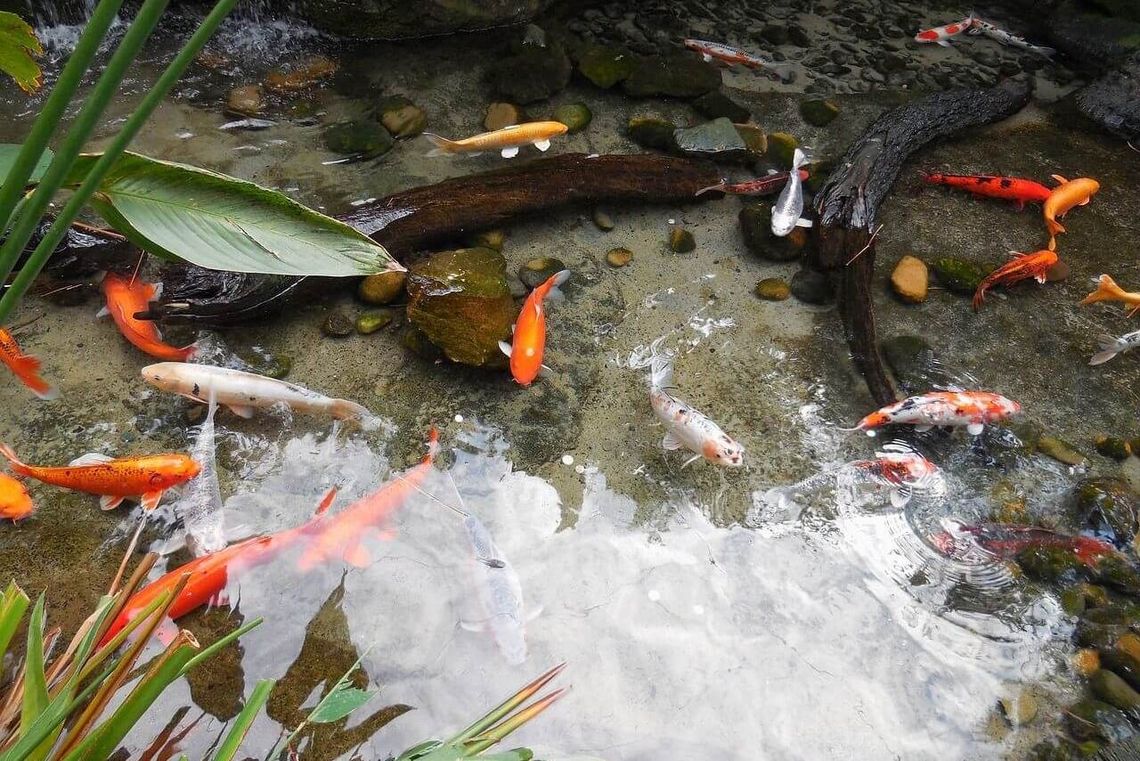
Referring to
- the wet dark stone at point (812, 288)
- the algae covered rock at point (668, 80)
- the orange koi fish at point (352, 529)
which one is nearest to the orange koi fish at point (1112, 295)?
the wet dark stone at point (812, 288)

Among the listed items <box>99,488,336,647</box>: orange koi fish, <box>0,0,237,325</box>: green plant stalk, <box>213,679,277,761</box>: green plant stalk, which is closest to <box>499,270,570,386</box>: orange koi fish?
<box>99,488,336,647</box>: orange koi fish

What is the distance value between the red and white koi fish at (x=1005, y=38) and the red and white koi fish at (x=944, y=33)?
64 millimetres

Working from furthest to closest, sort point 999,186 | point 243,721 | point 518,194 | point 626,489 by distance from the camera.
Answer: point 999,186 < point 518,194 < point 626,489 < point 243,721

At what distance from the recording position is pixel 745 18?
6.26 m

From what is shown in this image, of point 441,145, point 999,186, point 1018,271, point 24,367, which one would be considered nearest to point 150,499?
point 24,367

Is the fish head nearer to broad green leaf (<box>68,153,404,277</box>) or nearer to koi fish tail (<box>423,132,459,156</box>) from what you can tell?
broad green leaf (<box>68,153,404,277</box>)

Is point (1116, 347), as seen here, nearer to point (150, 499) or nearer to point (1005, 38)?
point (1005, 38)

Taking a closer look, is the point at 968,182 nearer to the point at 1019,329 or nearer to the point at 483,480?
the point at 1019,329

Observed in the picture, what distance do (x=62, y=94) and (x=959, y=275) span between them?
451cm

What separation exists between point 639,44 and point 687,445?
3974 millimetres

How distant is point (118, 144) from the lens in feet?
3.12

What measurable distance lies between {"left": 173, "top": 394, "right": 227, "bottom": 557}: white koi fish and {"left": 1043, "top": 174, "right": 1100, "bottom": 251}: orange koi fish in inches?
195

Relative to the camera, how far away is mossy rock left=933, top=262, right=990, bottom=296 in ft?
14.0

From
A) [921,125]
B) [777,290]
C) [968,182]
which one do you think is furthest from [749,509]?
[921,125]
